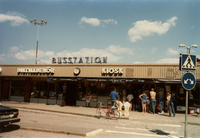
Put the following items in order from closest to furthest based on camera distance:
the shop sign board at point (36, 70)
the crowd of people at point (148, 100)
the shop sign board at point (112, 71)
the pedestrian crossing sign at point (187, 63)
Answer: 1. the pedestrian crossing sign at point (187, 63)
2. the crowd of people at point (148, 100)
3. the shop sign board at point (112, 71)
4. the shop sign board at point (36, 70)

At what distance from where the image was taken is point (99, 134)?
784cm

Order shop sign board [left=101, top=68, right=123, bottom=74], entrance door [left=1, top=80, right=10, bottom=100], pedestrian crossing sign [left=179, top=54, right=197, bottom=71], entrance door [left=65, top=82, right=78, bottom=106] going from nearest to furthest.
→ pedestrian crossing sign [left=179, top=54, right=197, bottom=71] → shop sign board [left=101, top=68, right=123, bottom=74] → entrance door [left=65, top=82, right=78, bottom=106] → entrance door [left=1, top=80, right=10, bottom=100]

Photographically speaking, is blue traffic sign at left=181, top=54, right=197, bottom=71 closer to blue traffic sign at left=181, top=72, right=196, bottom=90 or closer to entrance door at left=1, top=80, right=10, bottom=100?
blue traffic sign at left=181, top=72, right=196, bottom=90

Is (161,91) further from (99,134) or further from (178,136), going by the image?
(99,134)

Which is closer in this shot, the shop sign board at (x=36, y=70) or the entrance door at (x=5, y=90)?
the shop sign board at (x=36, y=70)

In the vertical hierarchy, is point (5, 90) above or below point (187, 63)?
below

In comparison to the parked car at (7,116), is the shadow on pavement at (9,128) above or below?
below

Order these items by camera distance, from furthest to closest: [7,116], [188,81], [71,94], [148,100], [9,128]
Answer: [71,94] < [148,100] < [9,128] < [7,116] < [188,81]

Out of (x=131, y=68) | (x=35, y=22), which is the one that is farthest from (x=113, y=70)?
(x=35, y=22)

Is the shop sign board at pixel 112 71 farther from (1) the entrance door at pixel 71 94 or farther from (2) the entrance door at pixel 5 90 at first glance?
(2) the entrance door at pixel 5 90

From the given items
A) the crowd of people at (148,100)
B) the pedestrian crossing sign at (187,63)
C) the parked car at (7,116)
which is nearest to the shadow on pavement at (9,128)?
the parked car at (7,116)

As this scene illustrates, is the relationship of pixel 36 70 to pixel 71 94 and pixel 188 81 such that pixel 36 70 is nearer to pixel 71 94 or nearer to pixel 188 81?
pixel 71 94

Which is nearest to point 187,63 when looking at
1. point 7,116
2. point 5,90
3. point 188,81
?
point 188,81

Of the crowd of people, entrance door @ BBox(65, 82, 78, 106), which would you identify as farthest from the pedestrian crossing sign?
entrance door @ BBox(65, 82, 78, 106)
